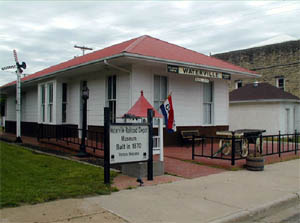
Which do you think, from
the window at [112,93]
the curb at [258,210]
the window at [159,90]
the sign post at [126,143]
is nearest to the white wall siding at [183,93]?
the window at [159,90]

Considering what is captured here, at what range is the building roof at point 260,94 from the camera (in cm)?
2358

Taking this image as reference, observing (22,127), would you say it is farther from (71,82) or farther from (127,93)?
(127,93)

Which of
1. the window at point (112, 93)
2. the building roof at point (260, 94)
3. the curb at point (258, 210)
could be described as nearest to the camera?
the curb at point (258, 210)

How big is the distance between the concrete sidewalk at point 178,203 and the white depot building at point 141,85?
5.36 m

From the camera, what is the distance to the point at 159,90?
44.1ft

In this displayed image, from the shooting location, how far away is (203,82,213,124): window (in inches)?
609

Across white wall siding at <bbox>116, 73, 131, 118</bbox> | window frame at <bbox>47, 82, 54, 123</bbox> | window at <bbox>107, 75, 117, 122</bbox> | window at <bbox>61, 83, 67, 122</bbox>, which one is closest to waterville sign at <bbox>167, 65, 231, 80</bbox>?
white wall siding at <bbox>116, 73, 131, 118</bbox>

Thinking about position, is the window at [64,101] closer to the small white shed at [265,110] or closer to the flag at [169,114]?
the flag at [169,114]

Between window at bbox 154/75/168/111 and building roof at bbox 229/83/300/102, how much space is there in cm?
1263

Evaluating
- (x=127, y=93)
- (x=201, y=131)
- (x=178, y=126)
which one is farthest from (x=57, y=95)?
(x=201, y=131)

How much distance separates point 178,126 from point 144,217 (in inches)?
354

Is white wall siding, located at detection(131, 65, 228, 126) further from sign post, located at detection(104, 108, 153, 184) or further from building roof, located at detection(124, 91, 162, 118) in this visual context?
sign post, located at detection(104, 108, 153, 184)

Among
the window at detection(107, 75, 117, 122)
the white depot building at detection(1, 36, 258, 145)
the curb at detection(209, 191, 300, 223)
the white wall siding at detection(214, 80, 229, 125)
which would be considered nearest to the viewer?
the curb at detection(209, 191, 300, 223)

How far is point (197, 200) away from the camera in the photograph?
6.29m
